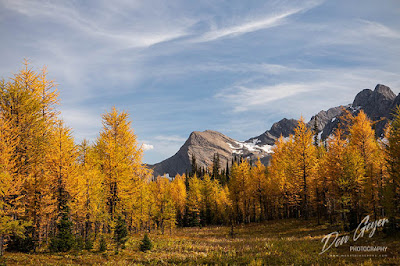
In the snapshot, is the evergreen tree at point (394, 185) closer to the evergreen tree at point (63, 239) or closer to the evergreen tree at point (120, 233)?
the evergreen tree at point (120, 233)

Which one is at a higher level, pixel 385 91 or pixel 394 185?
pixel 385 91

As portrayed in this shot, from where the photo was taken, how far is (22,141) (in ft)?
56.9

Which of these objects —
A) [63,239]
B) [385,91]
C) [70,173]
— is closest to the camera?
[63,239]

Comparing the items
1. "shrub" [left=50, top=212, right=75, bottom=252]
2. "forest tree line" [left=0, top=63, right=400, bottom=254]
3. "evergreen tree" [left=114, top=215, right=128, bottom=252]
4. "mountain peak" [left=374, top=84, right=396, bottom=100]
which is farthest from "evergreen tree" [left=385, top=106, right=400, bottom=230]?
"mountain peak" [left=374, top=84, right=396, bottom=100]

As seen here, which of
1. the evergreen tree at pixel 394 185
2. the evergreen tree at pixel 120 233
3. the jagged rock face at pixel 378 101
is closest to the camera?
the evergreen tree at pixel 394 185

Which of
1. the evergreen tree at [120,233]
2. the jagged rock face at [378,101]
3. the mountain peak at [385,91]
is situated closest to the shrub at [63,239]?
the evergreen tree at [120,233]

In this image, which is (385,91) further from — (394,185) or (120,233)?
(120,233)

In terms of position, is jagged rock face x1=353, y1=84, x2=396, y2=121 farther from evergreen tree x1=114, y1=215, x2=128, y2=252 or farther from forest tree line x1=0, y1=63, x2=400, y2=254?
evergreen tree x1=114, y1=215, x2=128, y2=252

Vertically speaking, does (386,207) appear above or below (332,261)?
above

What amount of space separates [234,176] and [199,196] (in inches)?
825

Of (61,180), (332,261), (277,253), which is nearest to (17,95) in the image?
(61,180)

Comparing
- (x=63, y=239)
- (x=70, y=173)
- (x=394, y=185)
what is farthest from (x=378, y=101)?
(x=63, y=239)

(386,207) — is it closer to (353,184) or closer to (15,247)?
(353,184)

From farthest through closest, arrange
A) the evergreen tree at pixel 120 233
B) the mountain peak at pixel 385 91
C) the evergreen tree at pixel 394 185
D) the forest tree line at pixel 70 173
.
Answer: the mountain peak at pixel 385 91 < the evergreen tree at pixel 120 233 < the evergreen tree at pixel 394 185 < the forest tree line at pixel 70 173
